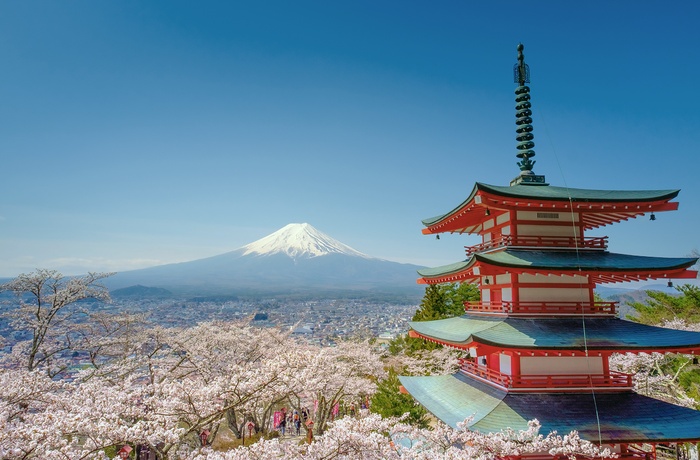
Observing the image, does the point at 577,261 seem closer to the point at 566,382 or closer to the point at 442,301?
the point at 566,382

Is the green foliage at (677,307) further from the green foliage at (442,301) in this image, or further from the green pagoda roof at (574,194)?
the green pagoda roof at (574,194)

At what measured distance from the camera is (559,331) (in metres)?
8.70

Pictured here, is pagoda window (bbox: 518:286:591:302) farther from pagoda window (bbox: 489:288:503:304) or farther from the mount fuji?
the mount fuji

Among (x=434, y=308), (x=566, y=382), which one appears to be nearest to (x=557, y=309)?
(x=566, y=382)

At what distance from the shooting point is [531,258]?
898 centimetres

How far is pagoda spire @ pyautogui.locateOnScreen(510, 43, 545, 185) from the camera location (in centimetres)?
1104

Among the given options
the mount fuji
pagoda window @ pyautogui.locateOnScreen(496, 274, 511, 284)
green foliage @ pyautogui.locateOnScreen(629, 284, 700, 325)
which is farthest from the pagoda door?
the mount fuji

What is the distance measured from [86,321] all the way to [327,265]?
17336cm

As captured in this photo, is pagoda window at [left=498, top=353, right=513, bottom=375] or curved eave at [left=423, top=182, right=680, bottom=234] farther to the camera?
pagoda window at [left=498, top=353, right=513, bottom=375]

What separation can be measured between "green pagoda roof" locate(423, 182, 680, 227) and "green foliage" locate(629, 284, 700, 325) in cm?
1819

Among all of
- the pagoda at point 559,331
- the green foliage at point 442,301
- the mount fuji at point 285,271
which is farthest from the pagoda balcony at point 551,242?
the mount fuji at point 285,271

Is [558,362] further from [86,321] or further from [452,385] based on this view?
[86,321]

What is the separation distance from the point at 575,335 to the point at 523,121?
5.95 m

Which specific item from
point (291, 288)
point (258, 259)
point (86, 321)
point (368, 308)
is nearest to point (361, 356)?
point (86, 321)
